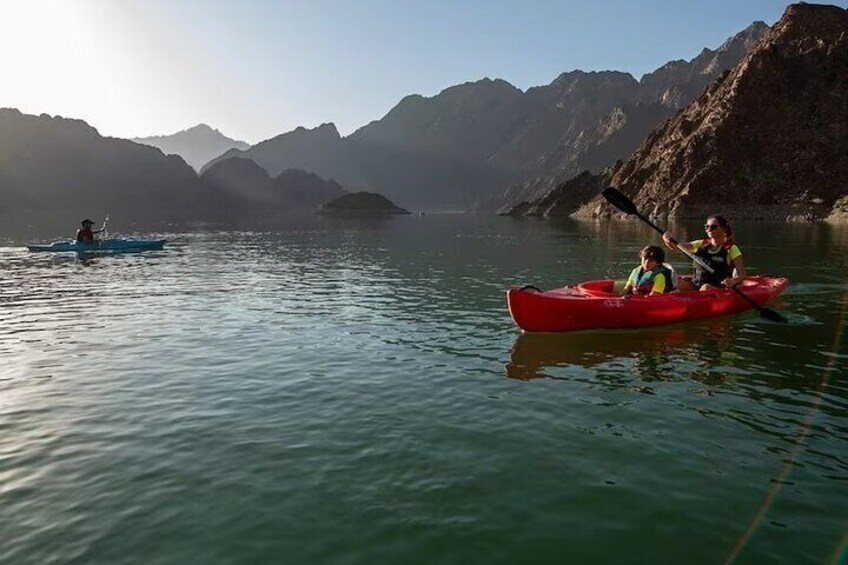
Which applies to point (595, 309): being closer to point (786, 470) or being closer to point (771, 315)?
point (771, 315)

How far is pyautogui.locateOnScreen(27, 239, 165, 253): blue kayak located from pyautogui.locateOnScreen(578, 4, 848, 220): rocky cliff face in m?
91.0

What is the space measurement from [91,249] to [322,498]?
4239 cm

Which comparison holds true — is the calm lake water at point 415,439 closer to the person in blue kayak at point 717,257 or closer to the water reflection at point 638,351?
the water reflection at point 638,351

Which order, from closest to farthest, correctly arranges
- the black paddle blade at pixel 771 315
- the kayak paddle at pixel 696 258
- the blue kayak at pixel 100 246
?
the black paddle blade at pixel 771 315
the kayak paddle at pixel 696 258
the blue kayak at pixel 100 246

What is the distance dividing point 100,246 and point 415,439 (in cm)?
4180

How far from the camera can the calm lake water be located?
24.7 feet

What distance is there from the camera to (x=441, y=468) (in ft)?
31.0

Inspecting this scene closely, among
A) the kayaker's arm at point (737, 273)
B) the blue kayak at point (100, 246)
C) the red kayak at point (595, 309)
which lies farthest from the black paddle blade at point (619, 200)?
the blue kayak at point (100, 246)

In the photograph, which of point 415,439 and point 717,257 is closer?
point 415,439

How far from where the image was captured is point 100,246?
45.0 m

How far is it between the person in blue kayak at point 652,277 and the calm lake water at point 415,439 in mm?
1282

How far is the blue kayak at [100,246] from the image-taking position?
43781 mm

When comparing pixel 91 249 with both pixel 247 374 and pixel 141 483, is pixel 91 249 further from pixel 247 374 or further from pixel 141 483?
pixel 141 483

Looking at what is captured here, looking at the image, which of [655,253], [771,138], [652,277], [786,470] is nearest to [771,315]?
[652,277]
